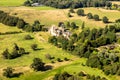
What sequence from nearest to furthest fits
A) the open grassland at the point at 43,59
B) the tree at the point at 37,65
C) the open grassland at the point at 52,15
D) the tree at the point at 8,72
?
the tree at the point at 8,72, the open grassland at the point at 43,59, the tree at the point at 37,65, the open grassland at the point at 52,15

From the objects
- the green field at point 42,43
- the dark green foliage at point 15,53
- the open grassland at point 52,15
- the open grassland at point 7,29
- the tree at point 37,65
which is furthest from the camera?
the open grassland at point 52,15

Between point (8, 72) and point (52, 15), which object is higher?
point (52, 15)

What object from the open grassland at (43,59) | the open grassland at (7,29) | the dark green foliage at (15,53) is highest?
the open grassland at (7,29)

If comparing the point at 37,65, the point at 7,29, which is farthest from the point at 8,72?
the point at 7,29

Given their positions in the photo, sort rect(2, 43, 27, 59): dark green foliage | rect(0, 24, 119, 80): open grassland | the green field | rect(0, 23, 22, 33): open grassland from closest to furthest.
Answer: rect(0, 24, 119, 80): open grassland < the green field < rect(2, 43, 27, 59): dark green foliage < rect(0, 23, 22, 33): open grassland

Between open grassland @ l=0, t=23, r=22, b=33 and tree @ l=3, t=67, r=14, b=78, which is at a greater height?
open grassland @ l=0, t=23, r=22, b=33

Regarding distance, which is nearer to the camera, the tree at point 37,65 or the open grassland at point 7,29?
the tree at point 37,65

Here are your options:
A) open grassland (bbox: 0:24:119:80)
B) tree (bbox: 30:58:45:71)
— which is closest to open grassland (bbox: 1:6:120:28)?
open grassland (bbox: 0:24:119:80)

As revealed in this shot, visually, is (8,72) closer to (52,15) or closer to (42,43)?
(42,43)

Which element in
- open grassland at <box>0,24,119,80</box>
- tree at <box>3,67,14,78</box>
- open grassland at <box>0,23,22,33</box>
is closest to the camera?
tree at <box>3,67,14,78</box>

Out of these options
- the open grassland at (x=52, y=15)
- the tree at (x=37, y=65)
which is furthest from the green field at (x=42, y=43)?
the tree at (x=37, y=65)

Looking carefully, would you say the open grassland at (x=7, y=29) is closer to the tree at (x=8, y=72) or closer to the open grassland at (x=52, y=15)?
the open grassland at (x=52, y=15)

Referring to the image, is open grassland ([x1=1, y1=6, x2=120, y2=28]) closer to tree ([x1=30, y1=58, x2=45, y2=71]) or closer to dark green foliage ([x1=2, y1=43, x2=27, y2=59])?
dark green foliage ([x1=2, y1=43, x2=27, y2=59])

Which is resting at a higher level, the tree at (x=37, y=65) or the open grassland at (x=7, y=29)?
the open grassland at (x=7, y=29)
